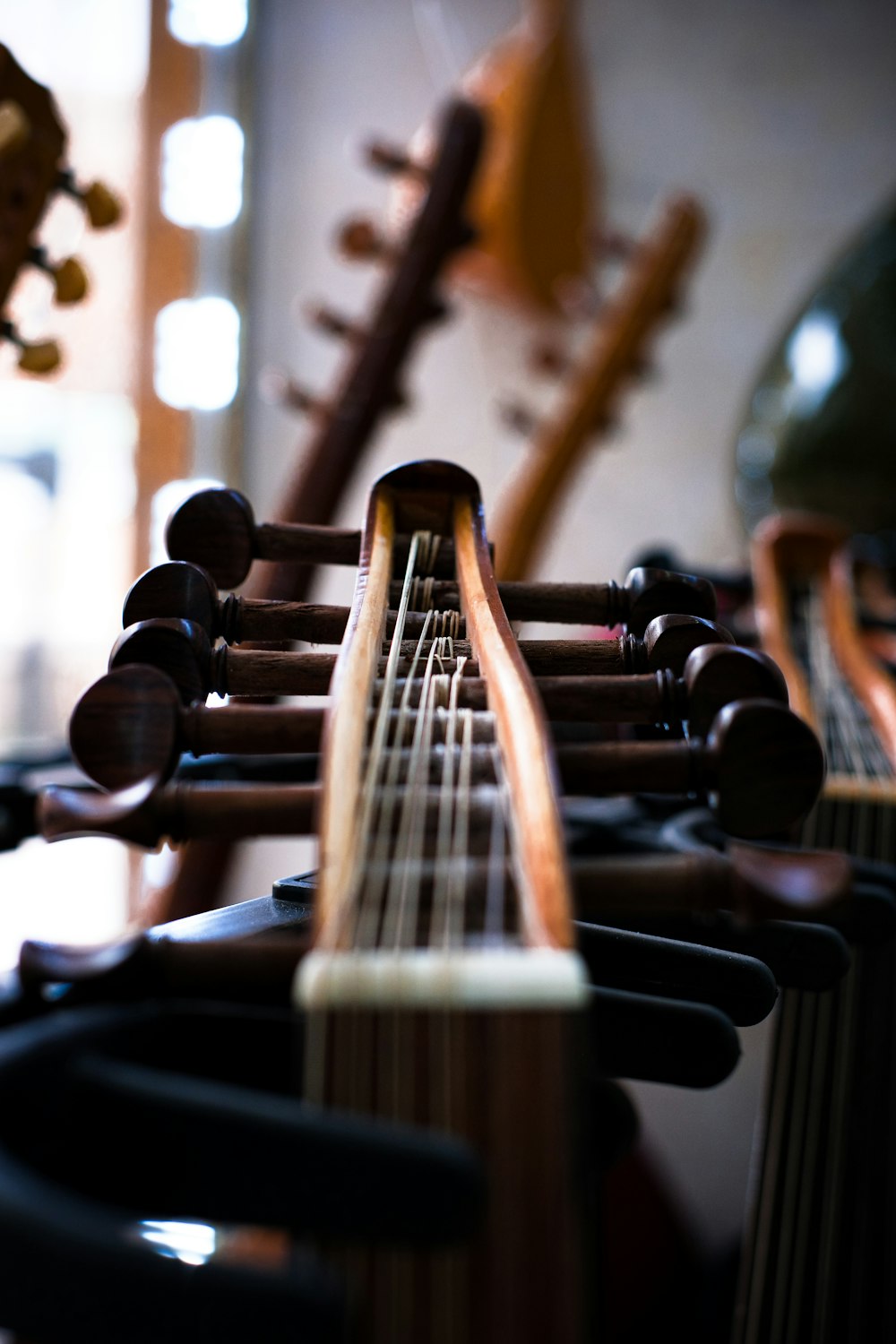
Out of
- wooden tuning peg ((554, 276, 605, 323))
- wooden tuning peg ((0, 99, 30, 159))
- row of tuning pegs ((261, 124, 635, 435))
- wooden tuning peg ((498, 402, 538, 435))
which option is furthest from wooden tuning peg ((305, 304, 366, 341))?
wooden tuning peg ((0, 99, 30, 159))

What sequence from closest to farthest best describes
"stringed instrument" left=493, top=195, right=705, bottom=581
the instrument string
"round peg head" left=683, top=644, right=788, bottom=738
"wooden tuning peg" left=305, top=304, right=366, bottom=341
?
"round peg head" left=683, top=644, right=788, bottom=738
the instrument string
"wooden tuning peg" left=305, top=304, right=366, bottom=341
"stringed instrument" left=493, top=195, right=705, bottom=581

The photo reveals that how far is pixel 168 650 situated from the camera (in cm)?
36

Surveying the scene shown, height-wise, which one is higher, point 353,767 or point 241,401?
point 241,401

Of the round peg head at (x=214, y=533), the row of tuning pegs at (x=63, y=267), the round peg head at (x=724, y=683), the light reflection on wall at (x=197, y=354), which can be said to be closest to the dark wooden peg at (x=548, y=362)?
the light reflection on wall at (x=197, y=354)

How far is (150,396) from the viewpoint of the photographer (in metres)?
1.97

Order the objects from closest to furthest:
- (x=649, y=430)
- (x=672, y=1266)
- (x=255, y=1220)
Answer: (x=255, y=1220) → (x=672, y=1266) → (x=649, y=430)

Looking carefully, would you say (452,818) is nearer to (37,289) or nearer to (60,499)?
(37,289)

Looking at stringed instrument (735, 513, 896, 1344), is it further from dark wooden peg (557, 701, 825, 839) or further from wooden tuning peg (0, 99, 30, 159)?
wooden tuning peg (0, 99, 30, 159)

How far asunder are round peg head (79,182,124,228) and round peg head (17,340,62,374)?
85mm

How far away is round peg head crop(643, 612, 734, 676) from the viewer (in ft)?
1.31

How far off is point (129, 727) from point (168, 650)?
4 cm

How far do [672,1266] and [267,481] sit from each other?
1.54 meters

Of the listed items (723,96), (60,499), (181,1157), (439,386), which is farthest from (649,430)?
(181,1157)

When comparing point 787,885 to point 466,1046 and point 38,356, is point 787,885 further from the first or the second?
point 38,356
